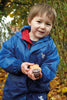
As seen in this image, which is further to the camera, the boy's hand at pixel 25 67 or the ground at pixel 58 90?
the ground at pixel 58 90

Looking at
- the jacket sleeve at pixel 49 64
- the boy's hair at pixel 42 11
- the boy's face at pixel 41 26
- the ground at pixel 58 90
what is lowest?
the ground at pixel 58 90

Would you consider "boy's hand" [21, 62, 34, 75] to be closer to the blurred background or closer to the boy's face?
the boy's face

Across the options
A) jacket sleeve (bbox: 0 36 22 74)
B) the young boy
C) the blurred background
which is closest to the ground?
the blurred background

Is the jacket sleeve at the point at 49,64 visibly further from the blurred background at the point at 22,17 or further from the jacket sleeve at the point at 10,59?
the blurred background at the point at 22,17

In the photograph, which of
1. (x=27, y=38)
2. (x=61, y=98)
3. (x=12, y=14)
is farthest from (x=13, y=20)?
(x=27, y=38)

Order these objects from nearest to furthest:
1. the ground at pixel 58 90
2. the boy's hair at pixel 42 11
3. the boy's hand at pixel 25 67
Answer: the boy's hand at pixel 25 67 < the boy's hair at pixel 42 11 < the ground at pixel 58 90

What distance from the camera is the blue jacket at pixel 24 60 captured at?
5.03 ft

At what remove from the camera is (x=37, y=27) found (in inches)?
60.2

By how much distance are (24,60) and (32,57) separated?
80 millimetres

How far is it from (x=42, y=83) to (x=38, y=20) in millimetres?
592

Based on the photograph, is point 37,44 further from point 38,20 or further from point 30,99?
point 30,99

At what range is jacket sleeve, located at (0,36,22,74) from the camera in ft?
4.99

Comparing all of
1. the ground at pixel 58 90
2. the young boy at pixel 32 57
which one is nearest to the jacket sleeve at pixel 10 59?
the young boy at pixel 32 57

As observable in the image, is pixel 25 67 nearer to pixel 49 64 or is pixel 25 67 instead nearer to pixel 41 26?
pixel 49 64
